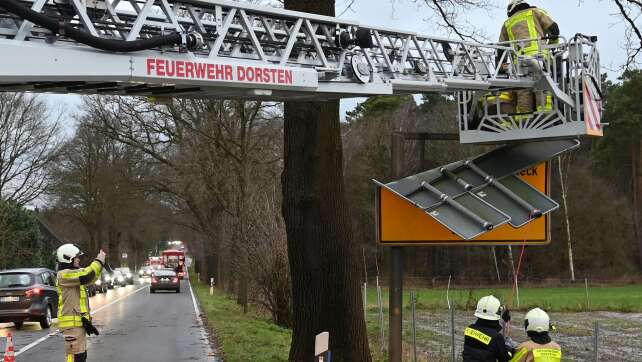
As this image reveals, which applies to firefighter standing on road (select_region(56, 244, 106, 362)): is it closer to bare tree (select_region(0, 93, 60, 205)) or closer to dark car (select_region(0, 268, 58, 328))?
dark car (select_region(0, 268, 58, 328))

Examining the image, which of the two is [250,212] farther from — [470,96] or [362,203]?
[362,203]

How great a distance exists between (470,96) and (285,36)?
2.88 m

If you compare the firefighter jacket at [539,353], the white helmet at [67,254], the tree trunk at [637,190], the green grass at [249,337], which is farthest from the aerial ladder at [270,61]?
the tree trunk at [637,190]

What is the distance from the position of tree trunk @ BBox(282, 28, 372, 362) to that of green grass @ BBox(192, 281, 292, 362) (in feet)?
9.75

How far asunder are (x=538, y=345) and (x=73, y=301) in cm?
588

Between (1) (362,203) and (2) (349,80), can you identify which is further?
(1) (362,203)

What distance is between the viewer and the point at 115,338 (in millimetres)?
17172

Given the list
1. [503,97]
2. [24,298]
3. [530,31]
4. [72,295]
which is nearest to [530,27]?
[530,31]

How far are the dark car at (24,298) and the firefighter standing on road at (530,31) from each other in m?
14.8

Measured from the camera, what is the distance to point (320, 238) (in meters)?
9.92

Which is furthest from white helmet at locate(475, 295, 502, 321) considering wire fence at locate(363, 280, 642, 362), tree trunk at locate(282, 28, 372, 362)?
wire fence at locate(363, 280, 642, 362)

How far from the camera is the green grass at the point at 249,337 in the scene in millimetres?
13282

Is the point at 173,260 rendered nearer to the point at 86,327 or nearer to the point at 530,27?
the point at 86,327

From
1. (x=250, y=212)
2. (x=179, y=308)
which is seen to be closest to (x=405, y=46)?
(x=250, y=212)
